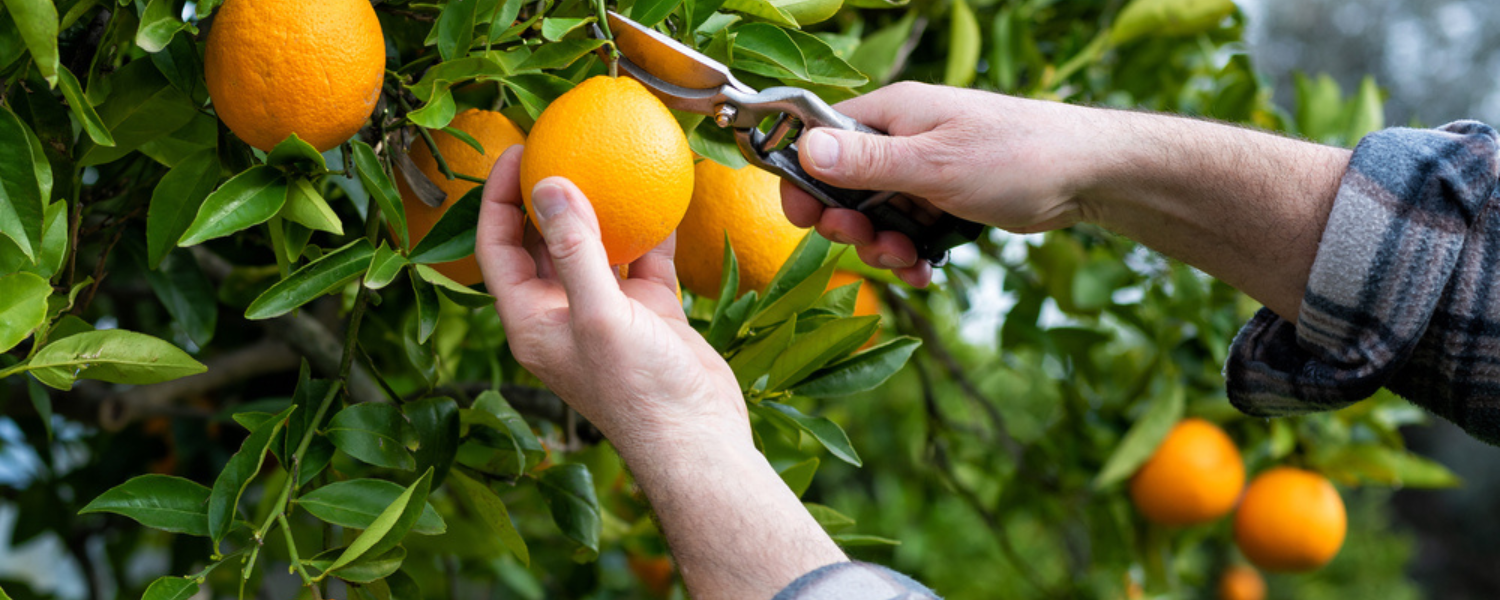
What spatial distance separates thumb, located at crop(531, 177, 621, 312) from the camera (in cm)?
55

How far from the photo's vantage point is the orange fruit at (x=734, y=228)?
2.49 ft

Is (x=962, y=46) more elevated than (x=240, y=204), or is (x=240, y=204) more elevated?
(x=240, y=204)

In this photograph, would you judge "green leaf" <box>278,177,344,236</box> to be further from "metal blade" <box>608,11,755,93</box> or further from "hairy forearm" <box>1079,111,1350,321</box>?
"hairy forearm" <box>1079,111,1350,321</box>

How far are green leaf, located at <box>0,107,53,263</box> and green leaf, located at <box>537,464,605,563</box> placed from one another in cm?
36

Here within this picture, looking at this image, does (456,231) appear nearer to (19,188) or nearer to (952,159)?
(19,188)

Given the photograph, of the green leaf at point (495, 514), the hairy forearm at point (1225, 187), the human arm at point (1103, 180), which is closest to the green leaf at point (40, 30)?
the green leaf at point (495, 514)

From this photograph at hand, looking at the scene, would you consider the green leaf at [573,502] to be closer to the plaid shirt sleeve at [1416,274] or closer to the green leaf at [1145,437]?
the plaid shirt sleeve at [1416,274]

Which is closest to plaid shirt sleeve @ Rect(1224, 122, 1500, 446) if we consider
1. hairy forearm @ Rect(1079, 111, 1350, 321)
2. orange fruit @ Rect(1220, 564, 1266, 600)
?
hairy forearm @ Rect(1079, 111, 1350, 321)

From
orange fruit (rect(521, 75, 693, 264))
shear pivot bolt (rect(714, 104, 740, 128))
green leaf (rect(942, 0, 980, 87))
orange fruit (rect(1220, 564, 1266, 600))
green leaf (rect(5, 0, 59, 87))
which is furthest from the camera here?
orange fruit (rect(1220, 564, 1266, 600))

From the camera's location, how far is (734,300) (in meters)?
0.75

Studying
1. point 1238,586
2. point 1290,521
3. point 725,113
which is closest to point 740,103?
point 725,113

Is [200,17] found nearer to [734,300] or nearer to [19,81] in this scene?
[19,81]

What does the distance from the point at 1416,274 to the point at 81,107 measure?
0.91m

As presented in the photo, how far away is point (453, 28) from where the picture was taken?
1.91 ft
